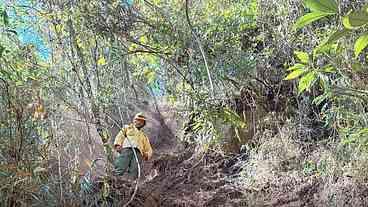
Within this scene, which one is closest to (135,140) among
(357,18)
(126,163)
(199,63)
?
(126,163)

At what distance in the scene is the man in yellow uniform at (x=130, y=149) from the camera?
467 cm

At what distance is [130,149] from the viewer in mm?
4852

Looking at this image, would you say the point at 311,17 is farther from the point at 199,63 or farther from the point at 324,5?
the point at 199,63

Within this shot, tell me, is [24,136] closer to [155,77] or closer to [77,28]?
[77,28]

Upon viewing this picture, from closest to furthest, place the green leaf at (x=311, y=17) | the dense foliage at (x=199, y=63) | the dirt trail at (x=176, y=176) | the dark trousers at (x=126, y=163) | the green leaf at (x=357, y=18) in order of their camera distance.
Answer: the green leaf at (x=357, y=18), the green leaf at (x=311, y=17), the dirt trail at (x=176, y=176), the dense foliage at (x=199, y=63), the dark trousers at (x=126, y=163)

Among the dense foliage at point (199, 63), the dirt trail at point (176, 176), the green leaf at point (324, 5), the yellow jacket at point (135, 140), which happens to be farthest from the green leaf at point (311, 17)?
the yellow jacket at point (135, 140)

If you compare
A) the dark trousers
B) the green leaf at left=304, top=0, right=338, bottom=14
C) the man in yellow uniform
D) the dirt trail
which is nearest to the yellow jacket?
the man in yellow uniform

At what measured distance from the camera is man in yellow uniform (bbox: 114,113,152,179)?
4.67 meters

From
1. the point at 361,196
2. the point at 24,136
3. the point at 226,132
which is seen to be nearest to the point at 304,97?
the point at 226,132

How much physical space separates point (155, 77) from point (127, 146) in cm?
147

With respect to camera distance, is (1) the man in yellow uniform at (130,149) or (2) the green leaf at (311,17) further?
(1) the man in yellow uniform at (130,149)

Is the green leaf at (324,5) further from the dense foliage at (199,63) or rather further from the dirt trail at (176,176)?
the dense foliage at (199,63)

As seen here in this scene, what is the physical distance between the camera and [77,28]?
4.96 metres

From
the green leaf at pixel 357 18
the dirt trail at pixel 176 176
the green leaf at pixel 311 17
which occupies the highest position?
the green leaf at pixel 311 17
